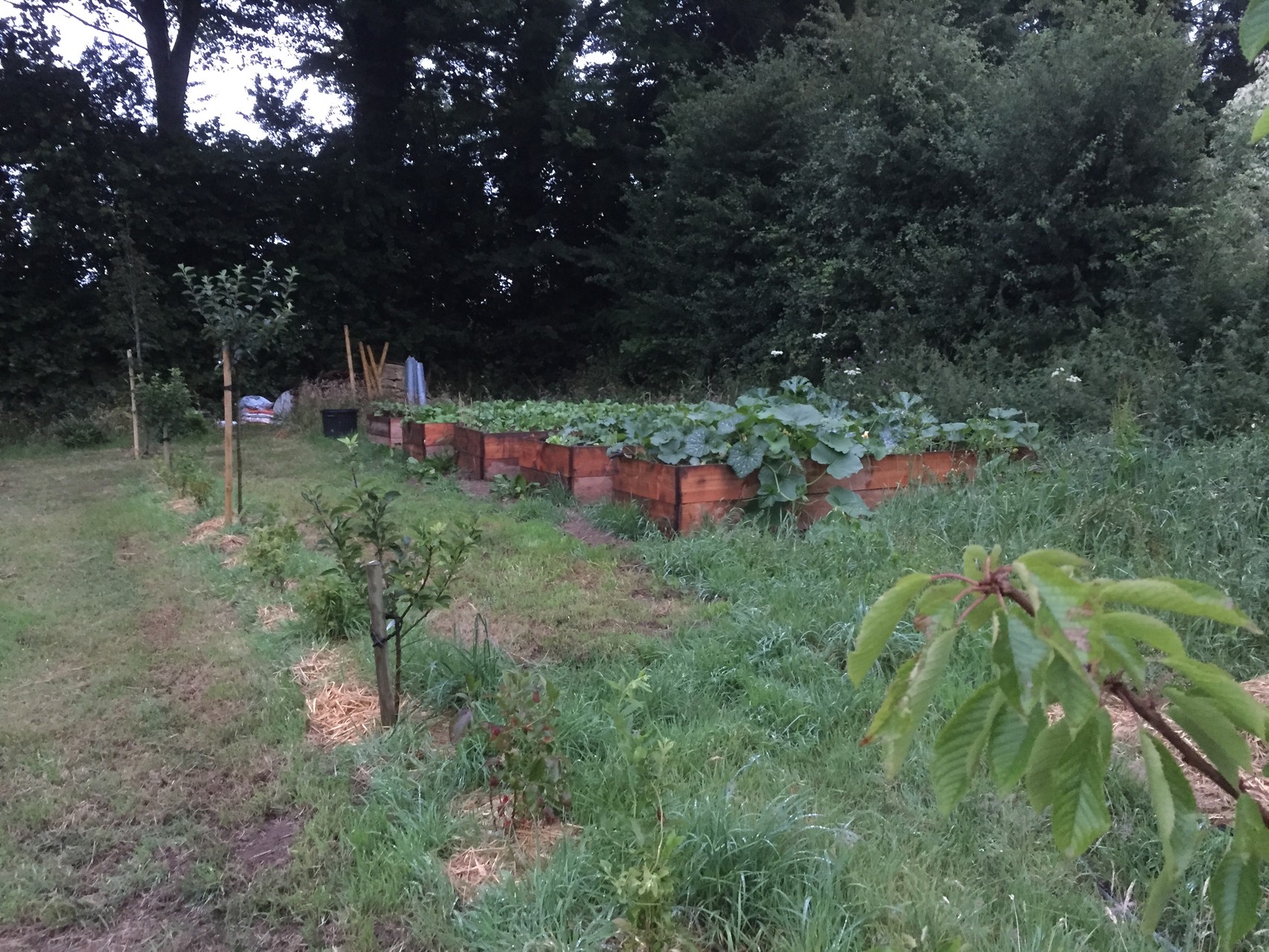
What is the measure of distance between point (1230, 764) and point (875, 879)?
1.25m

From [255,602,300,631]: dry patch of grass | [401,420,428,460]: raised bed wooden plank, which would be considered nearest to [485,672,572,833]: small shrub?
[255,602,300,631]: dry patch of grass

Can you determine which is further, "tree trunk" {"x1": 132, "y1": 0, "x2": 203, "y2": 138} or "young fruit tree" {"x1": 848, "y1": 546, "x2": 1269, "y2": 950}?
"tree trunk" {"x1": 132, "y1": 0, "x2": 203, "y2": 138}

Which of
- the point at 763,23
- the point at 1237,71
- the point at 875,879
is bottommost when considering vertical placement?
the point at 875,879

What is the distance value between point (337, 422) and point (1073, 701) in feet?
40.2

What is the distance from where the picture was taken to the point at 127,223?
14438mm

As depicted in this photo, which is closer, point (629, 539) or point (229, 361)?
point (629, 539)

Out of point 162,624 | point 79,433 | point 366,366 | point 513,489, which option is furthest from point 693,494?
point 366,366

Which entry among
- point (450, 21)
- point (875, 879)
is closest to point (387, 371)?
point (450, 21)

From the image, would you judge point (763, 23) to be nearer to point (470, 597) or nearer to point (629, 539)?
point (629, 539)

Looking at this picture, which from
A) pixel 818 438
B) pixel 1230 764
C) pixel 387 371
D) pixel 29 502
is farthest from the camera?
pixel 387 371

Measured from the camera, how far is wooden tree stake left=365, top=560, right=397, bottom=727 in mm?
2643

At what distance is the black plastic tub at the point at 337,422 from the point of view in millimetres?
11930

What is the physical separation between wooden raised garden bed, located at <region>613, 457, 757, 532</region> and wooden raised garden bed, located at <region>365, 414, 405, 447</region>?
5189 mm

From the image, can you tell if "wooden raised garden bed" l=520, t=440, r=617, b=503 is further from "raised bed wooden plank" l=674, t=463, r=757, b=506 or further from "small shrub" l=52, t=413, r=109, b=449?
"small shrub" l=52, t=413, r=109, b=449
